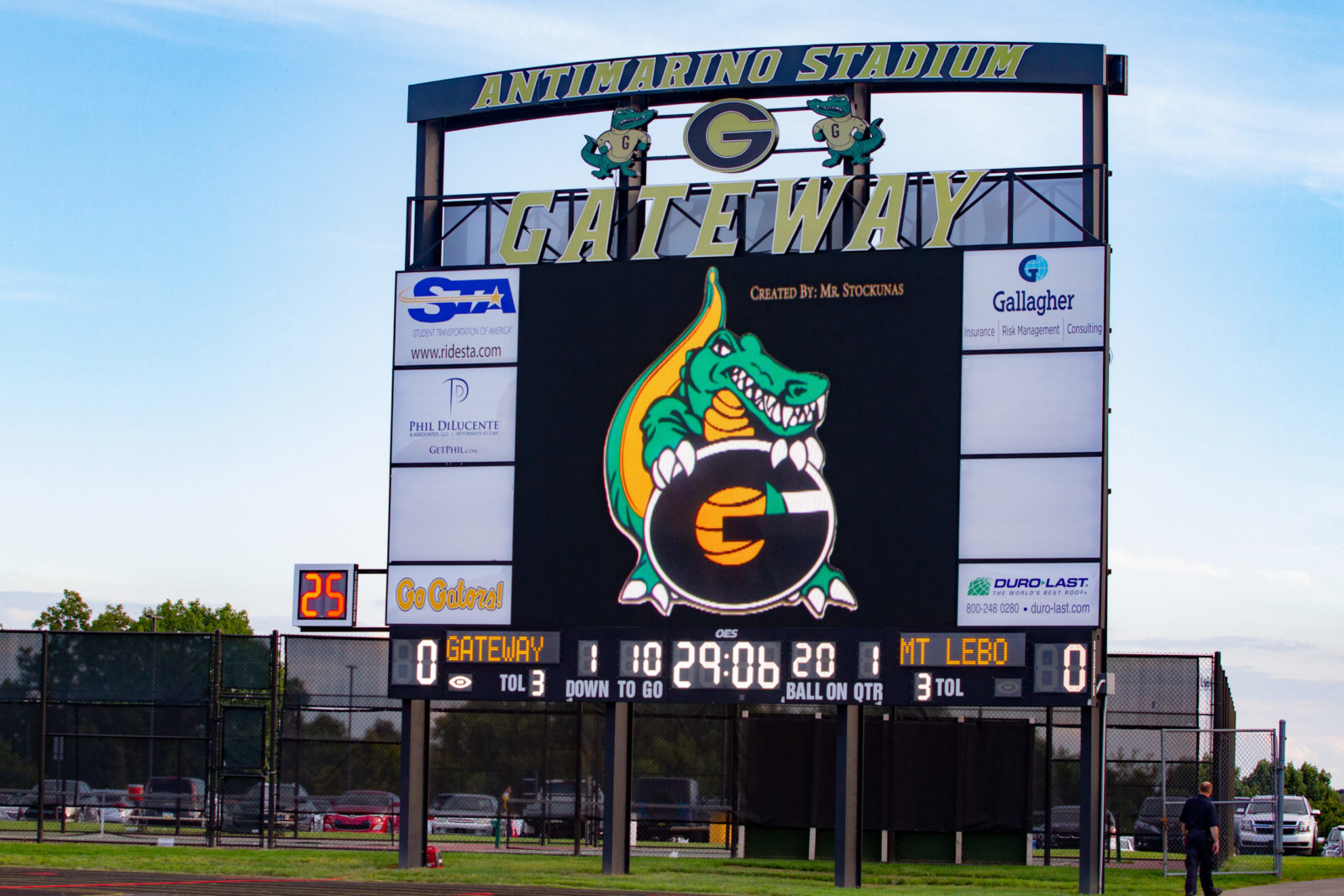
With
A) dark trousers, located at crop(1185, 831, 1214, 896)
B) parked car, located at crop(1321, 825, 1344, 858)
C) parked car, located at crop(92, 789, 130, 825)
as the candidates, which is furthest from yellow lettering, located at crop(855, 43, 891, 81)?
parked car, located at crop(1321, 825, 1344, 858)

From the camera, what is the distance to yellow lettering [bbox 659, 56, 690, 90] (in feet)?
77.4

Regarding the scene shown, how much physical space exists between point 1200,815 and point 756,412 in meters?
7.44

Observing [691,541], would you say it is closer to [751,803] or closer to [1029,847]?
[751,803]

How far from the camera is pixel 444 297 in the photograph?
23438mm

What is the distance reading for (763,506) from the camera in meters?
21.6

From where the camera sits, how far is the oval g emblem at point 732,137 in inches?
921

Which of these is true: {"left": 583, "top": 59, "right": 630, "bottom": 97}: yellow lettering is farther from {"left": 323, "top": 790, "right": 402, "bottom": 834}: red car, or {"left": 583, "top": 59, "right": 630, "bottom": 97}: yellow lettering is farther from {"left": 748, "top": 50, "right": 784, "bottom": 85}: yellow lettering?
{"left": 323, "top": 790, "right": 402, "bottom": 834}: red car

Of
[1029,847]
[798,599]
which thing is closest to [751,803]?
[1029,847]

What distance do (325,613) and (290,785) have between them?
5.40m

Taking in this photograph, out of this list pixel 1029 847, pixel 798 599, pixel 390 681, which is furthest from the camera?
pixel 1029 847

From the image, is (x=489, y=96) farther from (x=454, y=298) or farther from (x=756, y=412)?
(x=756, y=412)

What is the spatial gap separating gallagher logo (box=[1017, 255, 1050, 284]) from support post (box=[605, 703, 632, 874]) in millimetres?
7860

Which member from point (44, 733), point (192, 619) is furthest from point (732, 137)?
point (192, 619)

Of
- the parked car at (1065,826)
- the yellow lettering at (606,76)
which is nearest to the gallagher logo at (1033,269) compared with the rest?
the yellow lettering at (606,76)
